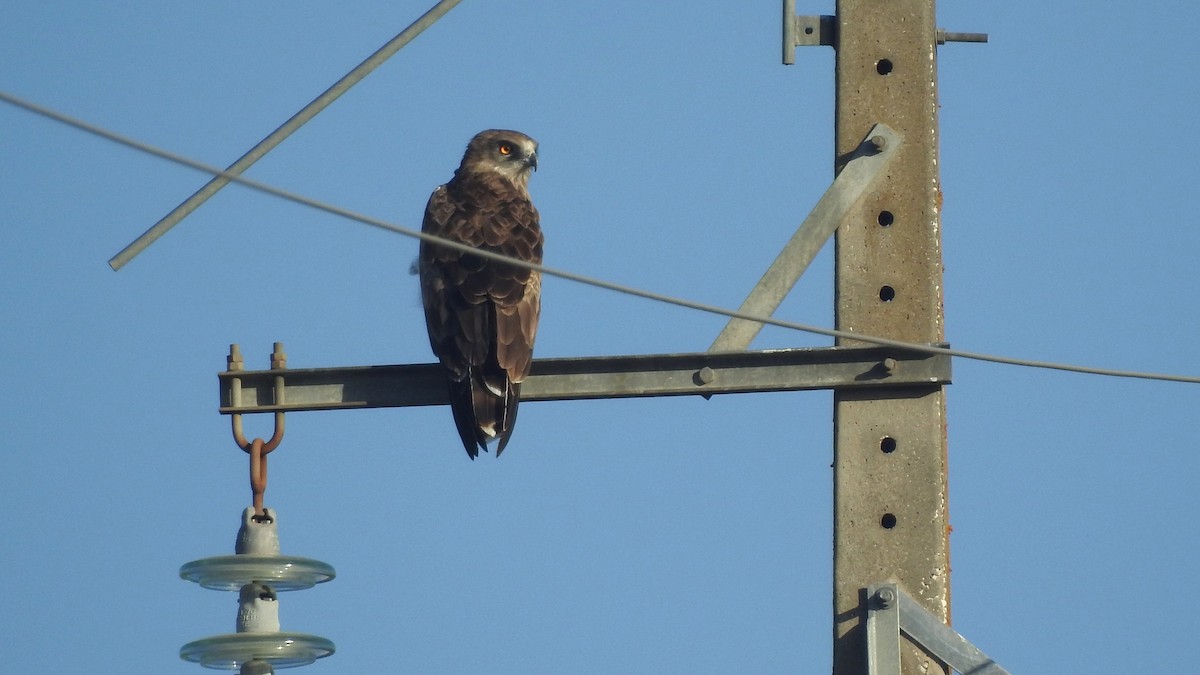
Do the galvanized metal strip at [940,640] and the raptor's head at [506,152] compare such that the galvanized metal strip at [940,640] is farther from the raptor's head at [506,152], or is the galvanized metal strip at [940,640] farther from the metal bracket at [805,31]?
the raptor's head at [506,152]

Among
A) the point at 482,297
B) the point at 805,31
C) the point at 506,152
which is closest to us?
the point at 805,31

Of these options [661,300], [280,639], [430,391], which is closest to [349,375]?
[430,391]

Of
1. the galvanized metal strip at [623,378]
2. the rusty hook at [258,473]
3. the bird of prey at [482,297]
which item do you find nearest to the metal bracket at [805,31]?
the galvanized metal strip at [623,378]

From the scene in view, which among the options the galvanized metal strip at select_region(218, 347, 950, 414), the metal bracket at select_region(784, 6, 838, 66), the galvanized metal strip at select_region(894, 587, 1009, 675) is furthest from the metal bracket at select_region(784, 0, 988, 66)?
the galvanized metal strip at select_region(894, 587, 1009, 675)

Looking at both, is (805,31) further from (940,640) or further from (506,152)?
(506,152)

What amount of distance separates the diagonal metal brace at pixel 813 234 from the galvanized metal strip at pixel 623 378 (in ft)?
0.48

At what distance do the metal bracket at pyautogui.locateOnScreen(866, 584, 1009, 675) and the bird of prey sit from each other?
5.61 feet

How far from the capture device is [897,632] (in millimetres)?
7727

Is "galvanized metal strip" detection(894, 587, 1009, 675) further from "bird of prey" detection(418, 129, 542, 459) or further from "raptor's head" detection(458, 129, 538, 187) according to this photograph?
"raptor's head" detection(458, 129, 538, 187)

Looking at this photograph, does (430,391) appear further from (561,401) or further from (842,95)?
(842,95)

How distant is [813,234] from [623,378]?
0.86 m

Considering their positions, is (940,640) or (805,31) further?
(805,31)

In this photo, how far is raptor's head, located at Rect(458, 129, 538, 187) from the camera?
460 inches

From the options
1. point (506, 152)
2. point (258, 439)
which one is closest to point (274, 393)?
point (258, 439)
